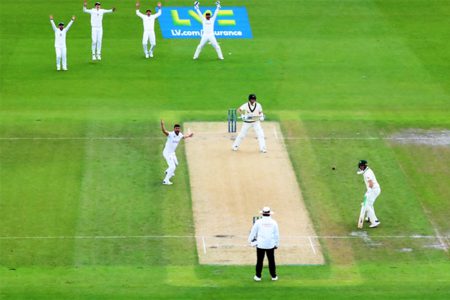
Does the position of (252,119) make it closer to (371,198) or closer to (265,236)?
(371,198)

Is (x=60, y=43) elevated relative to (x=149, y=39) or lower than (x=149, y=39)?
lower

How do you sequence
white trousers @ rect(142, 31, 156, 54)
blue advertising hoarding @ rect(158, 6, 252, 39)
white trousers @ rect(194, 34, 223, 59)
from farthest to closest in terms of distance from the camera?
blue advertising hoarding @ rect(158, 6, 252, 39)
white trousers @ rect(142, 31, 156, 54)
white trousers @ rect(194, 34, 223, 59)

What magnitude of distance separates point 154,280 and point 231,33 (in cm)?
2382

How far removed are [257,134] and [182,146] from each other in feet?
9.15

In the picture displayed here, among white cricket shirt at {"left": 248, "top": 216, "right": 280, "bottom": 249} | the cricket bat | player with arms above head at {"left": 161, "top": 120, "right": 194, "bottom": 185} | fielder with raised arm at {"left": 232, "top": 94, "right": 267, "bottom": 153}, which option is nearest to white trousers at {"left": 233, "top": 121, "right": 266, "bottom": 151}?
fielder with raised arm at {"left": 232, "top": 94, "right": 267, "bottom": 153}

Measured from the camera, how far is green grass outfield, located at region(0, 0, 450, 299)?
122 feet

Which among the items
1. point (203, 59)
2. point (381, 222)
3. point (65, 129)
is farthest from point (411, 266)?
point (203, 59)

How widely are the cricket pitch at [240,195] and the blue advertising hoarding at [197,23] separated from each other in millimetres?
10800

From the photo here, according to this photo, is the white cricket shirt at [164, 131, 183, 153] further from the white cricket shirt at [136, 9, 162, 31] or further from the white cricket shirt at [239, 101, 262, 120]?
the white cricket shirt at [136, 9, 162, 31]

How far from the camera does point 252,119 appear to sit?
1785 inches

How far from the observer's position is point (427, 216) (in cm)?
4141

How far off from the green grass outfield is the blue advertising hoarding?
0.66 meters

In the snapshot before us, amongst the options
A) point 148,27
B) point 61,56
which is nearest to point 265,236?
point 61,56

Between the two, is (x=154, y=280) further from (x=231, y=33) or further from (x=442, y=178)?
(x=231, y=33)
